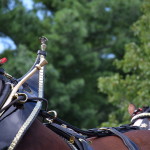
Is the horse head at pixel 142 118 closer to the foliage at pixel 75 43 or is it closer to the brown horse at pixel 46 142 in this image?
the brown horse at pixel 46 142

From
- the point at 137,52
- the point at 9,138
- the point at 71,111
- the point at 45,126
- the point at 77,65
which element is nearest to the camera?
the point at 9,138

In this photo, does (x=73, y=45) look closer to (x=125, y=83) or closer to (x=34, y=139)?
(x=125, y=83)

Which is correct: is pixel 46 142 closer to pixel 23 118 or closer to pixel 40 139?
pixel 40 139

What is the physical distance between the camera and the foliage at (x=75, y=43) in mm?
11234

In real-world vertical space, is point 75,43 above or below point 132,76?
above

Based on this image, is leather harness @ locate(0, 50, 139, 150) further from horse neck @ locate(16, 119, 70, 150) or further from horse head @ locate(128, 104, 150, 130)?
horse head @ locate(128, 104, 150, 130)

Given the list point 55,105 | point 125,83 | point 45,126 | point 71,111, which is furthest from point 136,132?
point 71,111

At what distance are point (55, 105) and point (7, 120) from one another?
8920mm

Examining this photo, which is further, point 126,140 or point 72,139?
point 126,140

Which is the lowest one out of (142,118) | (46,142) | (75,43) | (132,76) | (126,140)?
(46,142)

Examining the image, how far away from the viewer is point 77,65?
42.8 feet

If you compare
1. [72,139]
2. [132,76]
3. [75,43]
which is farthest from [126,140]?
[75,43]

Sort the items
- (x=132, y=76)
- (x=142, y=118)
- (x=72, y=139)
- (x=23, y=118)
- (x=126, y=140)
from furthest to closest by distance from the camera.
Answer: (x=132, y=76), (x=142, y=118), (x=126, y=140), (x=72, y=139), (x=23, y=118)

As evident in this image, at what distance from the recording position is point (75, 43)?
40.9 feet
